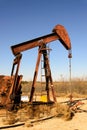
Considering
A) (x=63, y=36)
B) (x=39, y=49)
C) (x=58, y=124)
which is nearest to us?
(x=58, y=124)

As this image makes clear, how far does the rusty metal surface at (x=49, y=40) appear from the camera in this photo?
15656 millimetres

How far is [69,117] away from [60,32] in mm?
5033

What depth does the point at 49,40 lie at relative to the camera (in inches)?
625

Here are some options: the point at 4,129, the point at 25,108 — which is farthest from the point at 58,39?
the point at 4,129

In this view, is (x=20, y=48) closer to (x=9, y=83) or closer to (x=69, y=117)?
(x=9, y=83)

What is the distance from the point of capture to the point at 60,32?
15969 mm

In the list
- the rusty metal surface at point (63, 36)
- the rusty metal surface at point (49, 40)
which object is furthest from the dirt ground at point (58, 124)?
the rusty metal surface at point (63, 36)

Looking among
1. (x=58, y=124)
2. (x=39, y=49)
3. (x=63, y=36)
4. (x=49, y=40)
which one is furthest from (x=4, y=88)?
(x=58, y=124)

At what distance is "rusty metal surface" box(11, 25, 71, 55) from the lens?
15656mm

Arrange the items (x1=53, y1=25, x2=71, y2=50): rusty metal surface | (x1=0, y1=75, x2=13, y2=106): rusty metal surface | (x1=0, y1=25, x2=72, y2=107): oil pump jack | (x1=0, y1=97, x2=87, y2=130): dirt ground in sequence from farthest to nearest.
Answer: (x1=53, y1=25, x2=71, y2=50): rusty metal surface
(x1=0, y1=25, x2=72, y2=107): oil pump jack
(x1=0, y1=75, x2=13, y2=106): rusty metal surface
(x1=0, y1=97, x2=87, y2=130): dirt ground

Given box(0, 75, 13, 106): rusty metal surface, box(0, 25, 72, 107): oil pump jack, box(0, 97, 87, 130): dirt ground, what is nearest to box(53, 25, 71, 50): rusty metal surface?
box(0, 25, 72, 107): oil pump jack

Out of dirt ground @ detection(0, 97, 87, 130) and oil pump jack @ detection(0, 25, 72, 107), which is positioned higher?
oil pump jack @ detection(0, 25, 72, 107)

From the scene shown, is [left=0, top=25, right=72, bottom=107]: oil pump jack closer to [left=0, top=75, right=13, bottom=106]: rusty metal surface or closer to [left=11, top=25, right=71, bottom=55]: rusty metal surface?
[left=11, top=25, right=71, bottom=55]: rusty metal surface

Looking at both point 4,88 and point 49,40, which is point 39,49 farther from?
point 4,88
